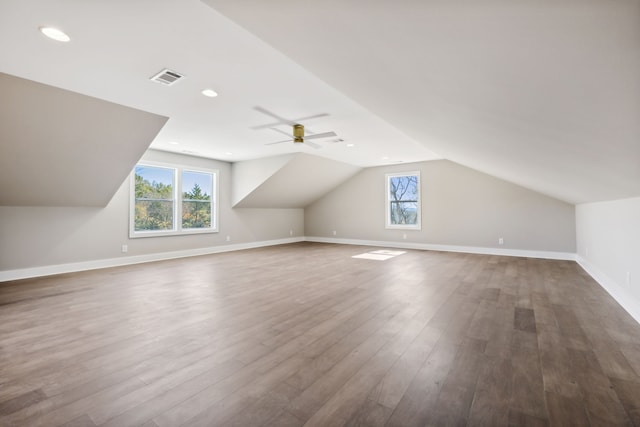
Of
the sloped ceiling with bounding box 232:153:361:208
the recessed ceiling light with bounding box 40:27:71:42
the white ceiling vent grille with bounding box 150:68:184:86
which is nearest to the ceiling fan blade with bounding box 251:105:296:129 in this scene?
the white ceiling vent grille with bounding box 150:68:184:86

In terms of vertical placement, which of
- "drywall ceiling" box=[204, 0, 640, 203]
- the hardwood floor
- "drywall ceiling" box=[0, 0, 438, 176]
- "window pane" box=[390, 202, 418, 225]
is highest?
"drywall ceiling" box=[0, 0, 438, 176]

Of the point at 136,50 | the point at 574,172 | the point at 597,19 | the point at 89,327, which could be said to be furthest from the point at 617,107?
the point at 89,327

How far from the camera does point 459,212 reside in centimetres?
709

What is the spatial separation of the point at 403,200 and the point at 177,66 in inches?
263

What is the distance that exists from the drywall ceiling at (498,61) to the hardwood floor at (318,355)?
54.8 inches

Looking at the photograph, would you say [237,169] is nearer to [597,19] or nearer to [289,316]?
[289,316]

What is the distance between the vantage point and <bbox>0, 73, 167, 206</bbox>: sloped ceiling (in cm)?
314

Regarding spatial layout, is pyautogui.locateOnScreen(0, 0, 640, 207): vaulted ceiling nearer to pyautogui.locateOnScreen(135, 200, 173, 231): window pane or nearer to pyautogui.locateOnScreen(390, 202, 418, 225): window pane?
pyautogui.locateOnScreen(135, 200, 173, 231): window pane

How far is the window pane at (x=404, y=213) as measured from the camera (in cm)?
789

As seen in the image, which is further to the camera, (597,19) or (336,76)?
(336,76)

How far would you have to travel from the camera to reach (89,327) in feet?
8.42

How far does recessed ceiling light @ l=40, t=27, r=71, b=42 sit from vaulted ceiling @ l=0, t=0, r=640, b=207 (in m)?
0.05

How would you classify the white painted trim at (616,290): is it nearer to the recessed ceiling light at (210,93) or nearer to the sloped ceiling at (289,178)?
the recessed ceiling light at (210,93)

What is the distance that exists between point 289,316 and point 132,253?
182 inches
